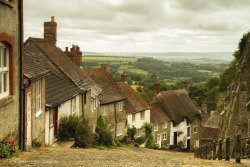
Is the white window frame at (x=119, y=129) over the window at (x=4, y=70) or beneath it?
beneath

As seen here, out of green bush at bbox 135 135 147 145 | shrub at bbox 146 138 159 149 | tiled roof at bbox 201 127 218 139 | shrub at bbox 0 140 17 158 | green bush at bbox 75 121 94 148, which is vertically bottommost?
tiled roof at bbox 201 127 218 139

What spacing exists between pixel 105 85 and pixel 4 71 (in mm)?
20579

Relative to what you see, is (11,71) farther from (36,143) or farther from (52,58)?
(52,58)

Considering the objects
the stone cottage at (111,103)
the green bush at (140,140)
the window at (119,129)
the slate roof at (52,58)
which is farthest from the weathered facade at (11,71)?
the green bush at (140,140)

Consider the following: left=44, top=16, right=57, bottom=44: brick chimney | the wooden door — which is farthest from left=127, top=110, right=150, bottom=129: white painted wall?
the wooden door

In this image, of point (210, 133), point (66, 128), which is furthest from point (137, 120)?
point (66, 128)

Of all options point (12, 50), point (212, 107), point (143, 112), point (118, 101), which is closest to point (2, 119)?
point (12, 50)

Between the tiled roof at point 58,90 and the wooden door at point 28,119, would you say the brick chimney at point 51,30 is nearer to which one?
the tiled roof at point 58,90

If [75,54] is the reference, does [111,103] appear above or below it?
below

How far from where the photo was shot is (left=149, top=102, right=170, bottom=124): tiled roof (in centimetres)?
3494

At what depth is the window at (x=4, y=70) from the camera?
8.59 m

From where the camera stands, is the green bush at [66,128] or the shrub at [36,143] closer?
the shrub at [36,143]

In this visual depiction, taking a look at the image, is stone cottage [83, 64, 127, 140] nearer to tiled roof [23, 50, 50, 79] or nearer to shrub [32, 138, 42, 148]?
tiled roof [23, 50, 50, 79]

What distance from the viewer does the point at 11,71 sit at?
9.12 metres
